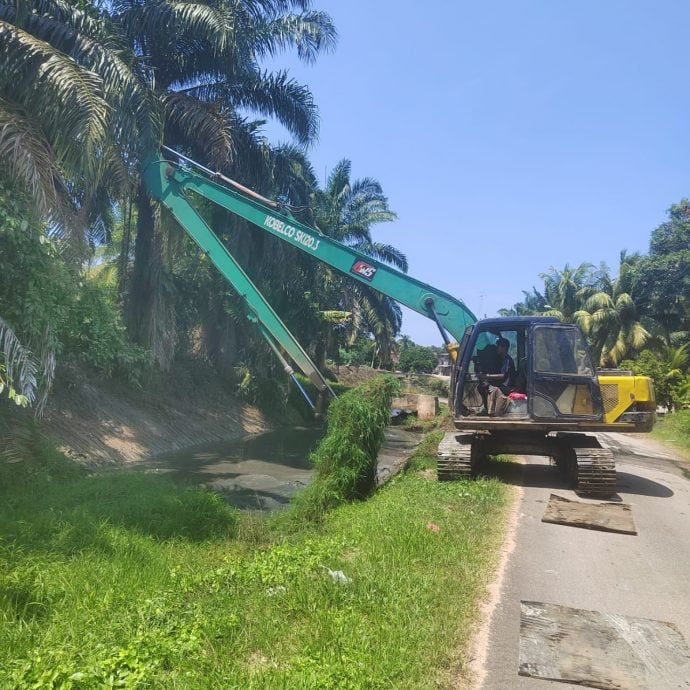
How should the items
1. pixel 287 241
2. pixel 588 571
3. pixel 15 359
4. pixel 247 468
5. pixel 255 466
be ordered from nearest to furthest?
pixel 588 571 < pixel 15 359 < pixel 287 241 < pixel 247 468 < pixel 255 466

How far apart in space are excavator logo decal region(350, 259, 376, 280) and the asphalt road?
498 cm

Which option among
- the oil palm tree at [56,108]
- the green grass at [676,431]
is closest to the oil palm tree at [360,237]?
the green grass at [676,431]

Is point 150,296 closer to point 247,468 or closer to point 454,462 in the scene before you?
point 247,468

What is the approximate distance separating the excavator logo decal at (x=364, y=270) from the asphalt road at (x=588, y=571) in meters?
4.98

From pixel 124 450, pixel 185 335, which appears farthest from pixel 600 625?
pixel 185 335

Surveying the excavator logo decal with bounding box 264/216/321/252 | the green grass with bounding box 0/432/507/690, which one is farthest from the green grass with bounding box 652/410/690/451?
the green grass with bounding box 0/432/507/690

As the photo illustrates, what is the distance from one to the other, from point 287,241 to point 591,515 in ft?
27.3

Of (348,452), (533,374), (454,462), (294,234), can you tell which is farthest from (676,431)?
(348,452)

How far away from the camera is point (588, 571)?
19.0 feet

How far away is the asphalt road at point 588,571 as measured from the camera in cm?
420

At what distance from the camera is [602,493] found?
28.8 ft

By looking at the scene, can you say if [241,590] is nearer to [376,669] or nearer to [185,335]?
[376,669]

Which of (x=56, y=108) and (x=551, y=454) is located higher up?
(x=56, y=108)

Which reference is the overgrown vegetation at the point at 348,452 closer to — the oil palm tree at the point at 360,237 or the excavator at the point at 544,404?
the excavator at the point at 544,404
